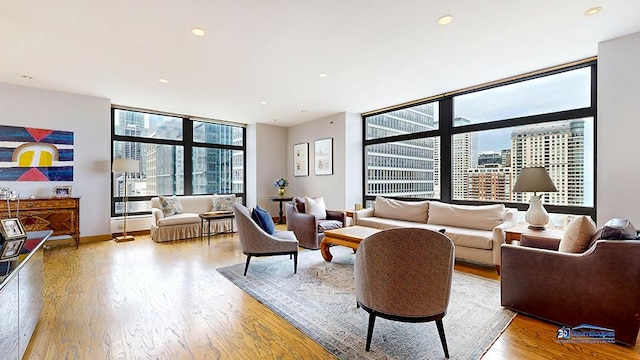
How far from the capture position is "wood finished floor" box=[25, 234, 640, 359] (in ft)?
6.31

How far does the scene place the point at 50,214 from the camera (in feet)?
15.0

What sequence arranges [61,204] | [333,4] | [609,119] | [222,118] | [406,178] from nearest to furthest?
1. [333,4]
2. [609,119]
3. [61,204]
4. [406,178]
5. [222,118]

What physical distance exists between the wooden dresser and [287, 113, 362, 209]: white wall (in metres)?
4.67

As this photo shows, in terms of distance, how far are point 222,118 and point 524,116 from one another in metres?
6.18

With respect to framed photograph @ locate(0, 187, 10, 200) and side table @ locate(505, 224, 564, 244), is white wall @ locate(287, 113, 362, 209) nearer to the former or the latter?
side table @ locate(505, 224, 564, 244)

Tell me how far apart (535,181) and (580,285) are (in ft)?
4.52

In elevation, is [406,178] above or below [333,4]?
below

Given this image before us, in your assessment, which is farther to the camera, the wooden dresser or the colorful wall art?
the colorful wall art

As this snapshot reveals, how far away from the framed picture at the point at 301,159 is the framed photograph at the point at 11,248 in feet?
18.6

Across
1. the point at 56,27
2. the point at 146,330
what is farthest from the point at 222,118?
the point at 146,330

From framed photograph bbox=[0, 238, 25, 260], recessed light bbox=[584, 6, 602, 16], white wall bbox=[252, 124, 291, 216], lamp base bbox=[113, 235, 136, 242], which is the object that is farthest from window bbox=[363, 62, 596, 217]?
framed photograph bbox=[0, 238, 25, 260]

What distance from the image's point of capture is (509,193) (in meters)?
4.45

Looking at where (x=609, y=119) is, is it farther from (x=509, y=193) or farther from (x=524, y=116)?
(x=509, y=193)
